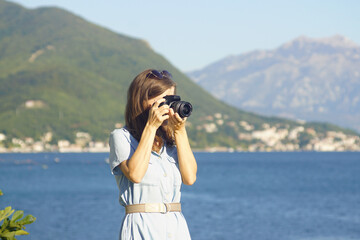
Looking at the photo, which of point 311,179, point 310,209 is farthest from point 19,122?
point 310,209

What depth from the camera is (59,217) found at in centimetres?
4622

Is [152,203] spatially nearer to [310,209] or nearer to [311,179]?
[310,209]

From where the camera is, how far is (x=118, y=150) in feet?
12.0

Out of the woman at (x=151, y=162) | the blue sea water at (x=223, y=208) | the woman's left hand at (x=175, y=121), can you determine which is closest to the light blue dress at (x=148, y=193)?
the woman at (x=151, y=162)

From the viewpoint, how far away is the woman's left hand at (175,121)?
12.1 ft

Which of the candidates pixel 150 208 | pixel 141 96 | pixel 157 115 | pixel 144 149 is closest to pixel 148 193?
pixel 150 208

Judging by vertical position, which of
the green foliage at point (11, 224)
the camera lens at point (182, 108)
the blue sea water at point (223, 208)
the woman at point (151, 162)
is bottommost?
the blue sea water at point (223, 208)

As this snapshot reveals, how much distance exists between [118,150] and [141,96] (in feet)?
1.18

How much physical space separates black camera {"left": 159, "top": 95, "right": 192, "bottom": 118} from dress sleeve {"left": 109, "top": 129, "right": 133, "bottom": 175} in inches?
11.6

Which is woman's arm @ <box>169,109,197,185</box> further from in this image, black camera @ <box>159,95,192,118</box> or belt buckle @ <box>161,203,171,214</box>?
belt buckle @ <box>161,203,171,214</box>

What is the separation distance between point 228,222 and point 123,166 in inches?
1569

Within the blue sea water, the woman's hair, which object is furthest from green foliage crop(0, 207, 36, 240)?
the blue sea water

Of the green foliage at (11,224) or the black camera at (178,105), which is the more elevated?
the black camera at (178,105)

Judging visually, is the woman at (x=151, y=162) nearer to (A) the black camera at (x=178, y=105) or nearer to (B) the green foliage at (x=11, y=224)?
(A) the black camera at (x=178, y=105)
